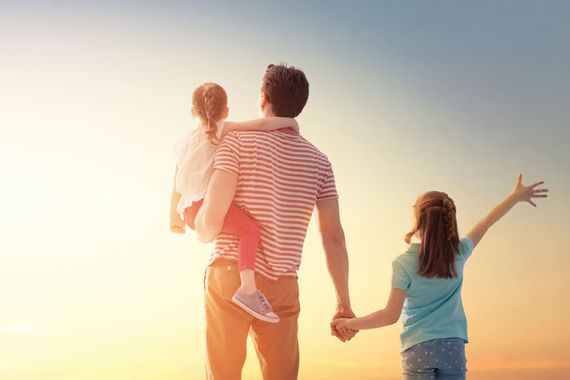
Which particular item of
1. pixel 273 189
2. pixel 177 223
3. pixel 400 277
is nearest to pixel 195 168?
pixel 177 223

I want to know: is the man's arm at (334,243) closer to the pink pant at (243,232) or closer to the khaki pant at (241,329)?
the khaki pant at (241,329)

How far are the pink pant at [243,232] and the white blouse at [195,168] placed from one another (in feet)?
0.97

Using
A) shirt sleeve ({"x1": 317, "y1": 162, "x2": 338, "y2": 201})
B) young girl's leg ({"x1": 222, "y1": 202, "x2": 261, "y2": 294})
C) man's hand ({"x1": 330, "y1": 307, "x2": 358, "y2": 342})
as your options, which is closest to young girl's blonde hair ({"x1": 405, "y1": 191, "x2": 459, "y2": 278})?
shirt sleeve ({"x1": 317, "y1": 162, "x2": 338, "y2": 201})

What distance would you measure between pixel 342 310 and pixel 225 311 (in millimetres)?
1299

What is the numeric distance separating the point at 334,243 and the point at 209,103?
1329mm

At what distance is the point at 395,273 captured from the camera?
5.23 metres

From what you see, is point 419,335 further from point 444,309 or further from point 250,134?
point 250,134

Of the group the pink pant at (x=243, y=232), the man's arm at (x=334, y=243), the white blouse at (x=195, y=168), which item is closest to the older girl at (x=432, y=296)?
the man's arm at (x=334, y=243)

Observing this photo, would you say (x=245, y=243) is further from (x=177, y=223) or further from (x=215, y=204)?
(x=177, y=223)

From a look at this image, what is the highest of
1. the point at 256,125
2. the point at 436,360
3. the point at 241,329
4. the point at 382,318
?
the point at 256,125

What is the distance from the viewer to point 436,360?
199 inches

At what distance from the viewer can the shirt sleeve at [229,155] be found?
15.3ft

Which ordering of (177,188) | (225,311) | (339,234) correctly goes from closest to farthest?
1. (225,311)
2. (177,188)
3. (339,234)

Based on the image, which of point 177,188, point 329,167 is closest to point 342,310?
point 329,167
